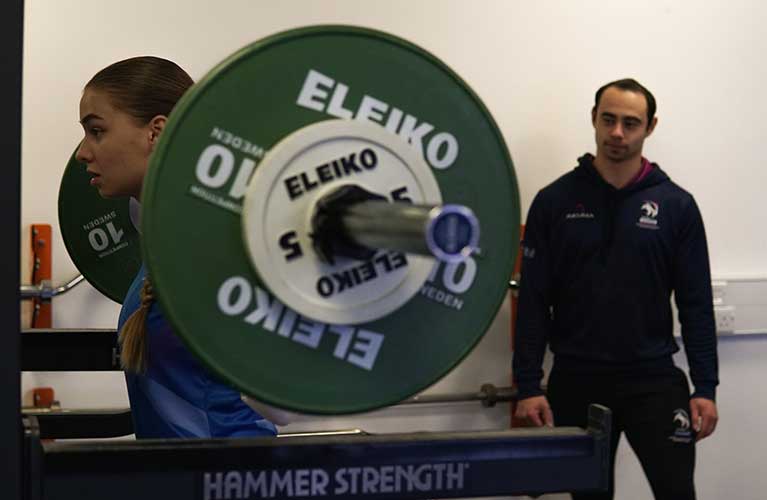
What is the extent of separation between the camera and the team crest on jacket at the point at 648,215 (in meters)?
3.61

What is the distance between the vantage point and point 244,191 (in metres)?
1.03

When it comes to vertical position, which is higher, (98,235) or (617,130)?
(617,130)

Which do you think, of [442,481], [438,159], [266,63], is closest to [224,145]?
[266,63]

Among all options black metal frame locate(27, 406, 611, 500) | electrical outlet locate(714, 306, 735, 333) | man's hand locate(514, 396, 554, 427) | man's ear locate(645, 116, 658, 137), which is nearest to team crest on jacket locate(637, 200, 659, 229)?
man's ear locate(645, 116, 658, 137)

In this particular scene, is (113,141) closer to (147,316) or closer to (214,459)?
(147,316)

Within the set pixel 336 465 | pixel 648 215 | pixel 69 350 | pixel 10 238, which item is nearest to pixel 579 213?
pixel 648 215

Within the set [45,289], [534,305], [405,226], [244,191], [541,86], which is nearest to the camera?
[405,226]

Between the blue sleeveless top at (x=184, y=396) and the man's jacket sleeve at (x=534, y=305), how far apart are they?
220 centimetres

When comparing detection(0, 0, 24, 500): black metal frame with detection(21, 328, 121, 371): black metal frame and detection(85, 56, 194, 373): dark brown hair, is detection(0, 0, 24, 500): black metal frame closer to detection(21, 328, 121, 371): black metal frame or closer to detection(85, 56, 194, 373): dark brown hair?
detection(85, 56, 194, 373): dark brown hair

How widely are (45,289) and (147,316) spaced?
2014 millimetres

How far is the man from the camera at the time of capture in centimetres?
359

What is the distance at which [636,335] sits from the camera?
11.9ft

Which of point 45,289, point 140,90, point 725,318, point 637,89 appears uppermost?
point 637,89

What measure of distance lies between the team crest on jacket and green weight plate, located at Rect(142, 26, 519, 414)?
8.47 feet
